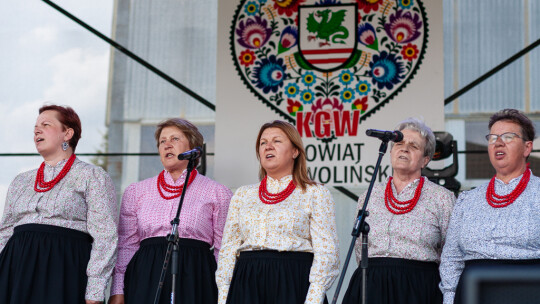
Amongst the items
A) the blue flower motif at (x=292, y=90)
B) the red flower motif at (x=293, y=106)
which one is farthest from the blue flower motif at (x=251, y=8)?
the red flower motif at (x=293, y=106)

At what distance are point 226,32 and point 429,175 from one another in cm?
191

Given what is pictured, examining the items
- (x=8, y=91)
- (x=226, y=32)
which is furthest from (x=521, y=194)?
(x=8, y=91)

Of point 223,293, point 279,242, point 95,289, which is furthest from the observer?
point 95,289

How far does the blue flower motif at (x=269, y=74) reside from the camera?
18.2 feet

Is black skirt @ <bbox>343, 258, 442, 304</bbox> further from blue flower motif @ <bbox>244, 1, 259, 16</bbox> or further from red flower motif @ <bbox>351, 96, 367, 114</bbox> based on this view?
blue flower motif @ <bbox>244, 1, 259, 16</bbox>

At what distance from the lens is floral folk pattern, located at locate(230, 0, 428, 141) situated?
17.7 ft

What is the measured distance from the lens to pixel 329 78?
216 inches

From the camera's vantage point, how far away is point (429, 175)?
470 centimetres

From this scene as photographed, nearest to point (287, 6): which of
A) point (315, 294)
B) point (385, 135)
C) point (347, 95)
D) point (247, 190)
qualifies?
point (347, 95)

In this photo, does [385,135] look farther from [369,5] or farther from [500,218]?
[369,5]

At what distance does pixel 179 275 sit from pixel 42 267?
64 centimetres

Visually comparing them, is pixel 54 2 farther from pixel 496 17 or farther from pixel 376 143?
pixel 496 17

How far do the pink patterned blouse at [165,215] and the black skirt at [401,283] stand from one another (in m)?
0.83

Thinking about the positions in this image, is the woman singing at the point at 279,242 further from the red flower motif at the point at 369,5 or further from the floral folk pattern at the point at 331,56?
the red flower motif at the point at 369,5
